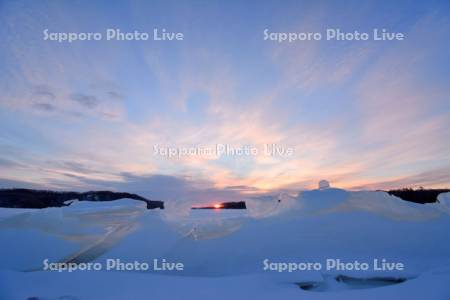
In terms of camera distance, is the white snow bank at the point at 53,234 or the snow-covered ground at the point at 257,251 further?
the white snow bank at the point at 53,234

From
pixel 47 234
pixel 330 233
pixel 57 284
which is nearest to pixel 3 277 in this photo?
pixel 57 284

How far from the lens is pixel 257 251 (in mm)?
4367

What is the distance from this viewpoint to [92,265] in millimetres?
3982

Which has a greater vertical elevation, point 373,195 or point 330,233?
point 373,195

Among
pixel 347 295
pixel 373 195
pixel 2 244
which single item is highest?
pixel 373 195

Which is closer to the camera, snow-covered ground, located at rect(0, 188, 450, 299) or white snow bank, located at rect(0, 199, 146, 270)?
snow-covered ground, located at rect(0, 188, 450, 299)

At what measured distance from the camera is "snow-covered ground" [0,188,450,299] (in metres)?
3.21

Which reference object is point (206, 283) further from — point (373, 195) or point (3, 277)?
point (373, 195)

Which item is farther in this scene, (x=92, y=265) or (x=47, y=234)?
(x=47, y=234)

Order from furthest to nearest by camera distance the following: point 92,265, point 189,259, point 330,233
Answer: point 330,233 → point 189,259 → point 92,265

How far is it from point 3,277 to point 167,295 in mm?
2156

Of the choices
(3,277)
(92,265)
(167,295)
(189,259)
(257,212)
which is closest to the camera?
(167,295)

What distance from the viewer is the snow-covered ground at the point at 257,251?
3.21 metres

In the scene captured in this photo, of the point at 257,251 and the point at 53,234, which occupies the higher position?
the point at 53,234
